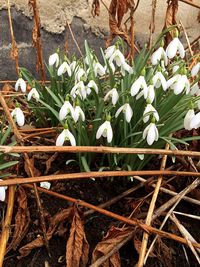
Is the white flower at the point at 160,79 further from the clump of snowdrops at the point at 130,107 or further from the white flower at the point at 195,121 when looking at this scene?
the white flower at the point at 195,121

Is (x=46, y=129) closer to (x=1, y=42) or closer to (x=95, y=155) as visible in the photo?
(x=95, y=155)

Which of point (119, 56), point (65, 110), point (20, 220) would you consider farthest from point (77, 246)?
point (119, 56)

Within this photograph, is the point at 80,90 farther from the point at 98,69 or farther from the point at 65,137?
the point at 65,137

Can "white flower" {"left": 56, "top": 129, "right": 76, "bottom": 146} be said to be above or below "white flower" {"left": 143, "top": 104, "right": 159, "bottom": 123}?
below

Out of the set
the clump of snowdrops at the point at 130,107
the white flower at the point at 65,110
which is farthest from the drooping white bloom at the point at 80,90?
the white flower at the point at 65,110

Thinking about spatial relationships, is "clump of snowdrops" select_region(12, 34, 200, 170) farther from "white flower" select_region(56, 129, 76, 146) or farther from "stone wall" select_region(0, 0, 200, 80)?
"stone wall" select_region(0, 0, 200, 80)

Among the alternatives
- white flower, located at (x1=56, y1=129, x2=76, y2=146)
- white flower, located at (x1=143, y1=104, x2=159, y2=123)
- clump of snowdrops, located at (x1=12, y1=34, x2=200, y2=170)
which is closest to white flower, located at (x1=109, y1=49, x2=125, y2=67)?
clump of snowdrops, located at (x1=12, y1=34, x2=200, y2=170)
